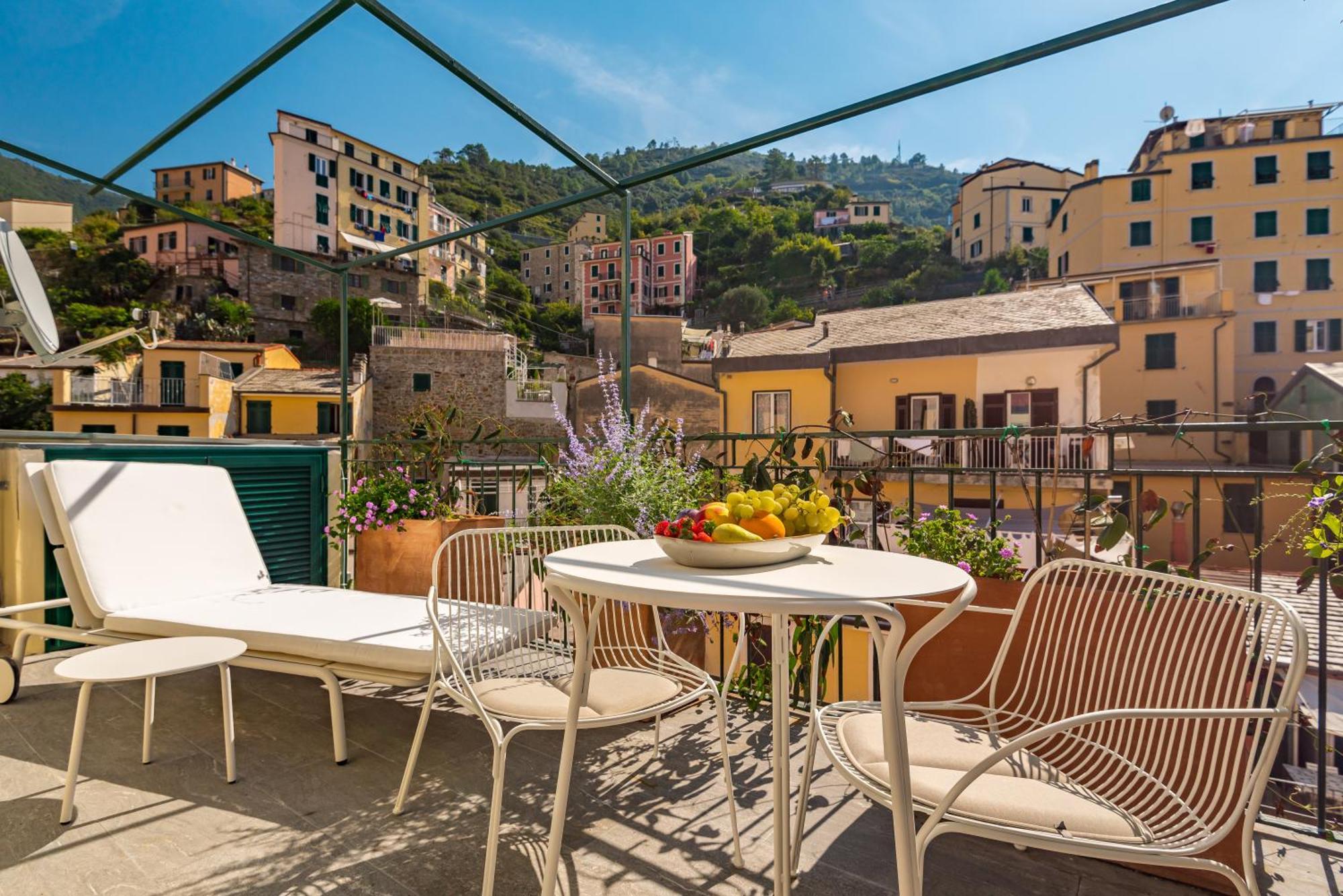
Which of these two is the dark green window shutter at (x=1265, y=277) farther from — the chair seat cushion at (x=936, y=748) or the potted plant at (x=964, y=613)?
the chair seat cushion at (x=936, y=748)

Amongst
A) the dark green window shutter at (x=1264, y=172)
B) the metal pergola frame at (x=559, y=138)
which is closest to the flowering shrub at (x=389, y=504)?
the metal pergola frame at (x=559, y=138)

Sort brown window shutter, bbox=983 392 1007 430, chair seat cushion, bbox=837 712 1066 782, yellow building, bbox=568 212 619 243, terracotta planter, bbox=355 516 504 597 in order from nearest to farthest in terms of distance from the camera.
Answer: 1. chair seat cushion, bbox=837 712 1066 782
2. terracotta planter, bbox=355 516 504 597
3. brown window shutter, bbox=983 392 1007 430
4. yellow building, bbox=568 212 619 243

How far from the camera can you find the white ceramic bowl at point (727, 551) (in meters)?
1.43

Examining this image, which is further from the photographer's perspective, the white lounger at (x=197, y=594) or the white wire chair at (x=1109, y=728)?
the white lounger at (x=197, y=594)

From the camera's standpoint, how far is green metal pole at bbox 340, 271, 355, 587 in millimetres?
3947

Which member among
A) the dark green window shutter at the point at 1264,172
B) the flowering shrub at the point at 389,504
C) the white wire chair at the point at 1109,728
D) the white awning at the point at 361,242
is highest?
the white awning at the point at 361,242

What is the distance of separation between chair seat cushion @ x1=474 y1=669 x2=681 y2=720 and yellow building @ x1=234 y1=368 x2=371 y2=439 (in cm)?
2474

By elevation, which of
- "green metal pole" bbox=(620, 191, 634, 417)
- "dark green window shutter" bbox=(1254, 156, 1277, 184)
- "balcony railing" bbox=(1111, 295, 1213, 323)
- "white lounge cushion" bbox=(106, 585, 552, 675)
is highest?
"dark green window shutter" bbox=(1254, 156, 1277, 184)

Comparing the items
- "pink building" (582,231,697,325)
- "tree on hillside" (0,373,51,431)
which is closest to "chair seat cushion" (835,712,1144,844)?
"tree on hillside" (0,373,51,431)

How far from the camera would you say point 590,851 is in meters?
1.63

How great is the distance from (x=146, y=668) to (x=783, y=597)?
1.78m

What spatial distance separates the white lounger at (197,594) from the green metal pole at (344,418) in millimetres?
734

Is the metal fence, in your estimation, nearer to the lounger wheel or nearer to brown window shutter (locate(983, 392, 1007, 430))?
the lounger wheel

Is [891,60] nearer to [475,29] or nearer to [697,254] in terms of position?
[475,29]
